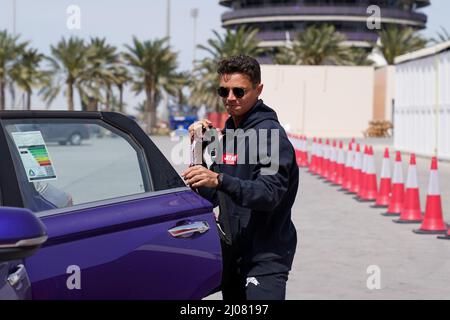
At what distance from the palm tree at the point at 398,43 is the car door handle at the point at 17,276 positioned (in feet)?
257

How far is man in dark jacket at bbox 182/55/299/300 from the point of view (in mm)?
3891

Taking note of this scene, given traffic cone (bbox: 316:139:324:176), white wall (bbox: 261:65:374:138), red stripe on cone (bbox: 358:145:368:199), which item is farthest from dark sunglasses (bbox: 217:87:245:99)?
white wall (bbox: 261:65:374:138)

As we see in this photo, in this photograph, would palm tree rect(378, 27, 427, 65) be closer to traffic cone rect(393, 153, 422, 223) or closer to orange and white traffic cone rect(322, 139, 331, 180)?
orange and white traffic cone rect(322, 139, 331, 180)

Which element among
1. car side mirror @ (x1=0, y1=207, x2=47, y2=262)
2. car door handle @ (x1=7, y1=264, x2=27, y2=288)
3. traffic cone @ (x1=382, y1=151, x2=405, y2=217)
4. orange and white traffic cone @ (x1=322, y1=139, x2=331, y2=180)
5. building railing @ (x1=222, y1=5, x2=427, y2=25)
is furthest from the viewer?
building railing @ (x1=222, y1=5, x2=427, y2=25)

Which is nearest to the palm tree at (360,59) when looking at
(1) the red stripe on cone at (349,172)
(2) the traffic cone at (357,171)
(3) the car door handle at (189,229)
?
(1) the red stripe on cone at (349,172)

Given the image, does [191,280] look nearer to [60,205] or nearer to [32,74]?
[60,205]

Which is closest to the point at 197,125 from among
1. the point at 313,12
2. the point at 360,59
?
the point at 360,59

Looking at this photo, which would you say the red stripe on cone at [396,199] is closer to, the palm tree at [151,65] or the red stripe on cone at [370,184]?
the red stripe on cone at [370,184]

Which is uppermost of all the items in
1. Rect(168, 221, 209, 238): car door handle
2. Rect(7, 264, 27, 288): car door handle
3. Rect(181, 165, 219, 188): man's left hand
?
Rect(181, 165, 219, 188): man's left hand

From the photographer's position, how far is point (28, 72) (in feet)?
239

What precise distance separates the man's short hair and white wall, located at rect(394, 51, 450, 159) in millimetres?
24126

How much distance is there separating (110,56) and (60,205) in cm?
7713
